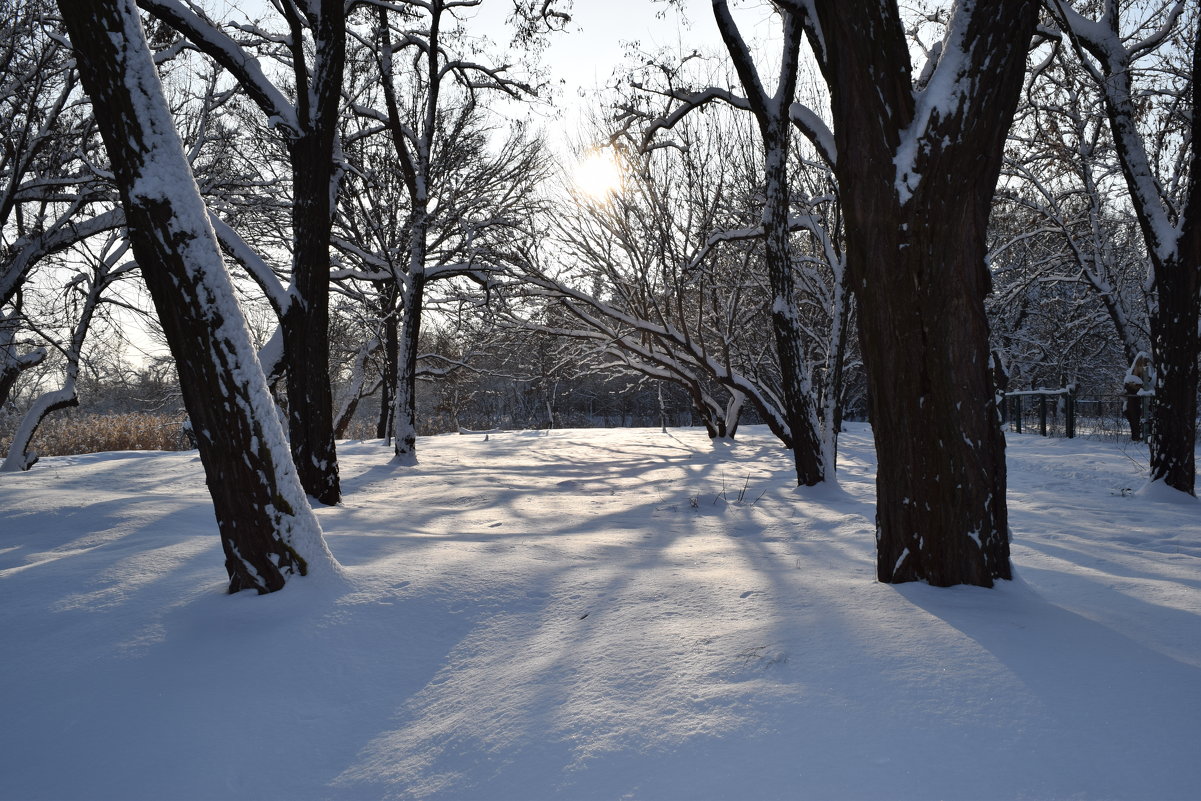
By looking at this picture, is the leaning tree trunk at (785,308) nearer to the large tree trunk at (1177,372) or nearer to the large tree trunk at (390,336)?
the large tree trunk at (1177,372)

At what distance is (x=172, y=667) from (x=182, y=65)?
1093 cm

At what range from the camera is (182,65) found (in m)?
9.95

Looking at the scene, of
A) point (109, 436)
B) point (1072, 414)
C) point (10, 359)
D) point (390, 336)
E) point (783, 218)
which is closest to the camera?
point (783, 218)

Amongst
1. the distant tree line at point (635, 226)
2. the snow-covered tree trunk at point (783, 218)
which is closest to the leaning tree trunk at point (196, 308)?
the distant tree line at point (635, 226)

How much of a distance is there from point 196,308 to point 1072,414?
1758 centimetres

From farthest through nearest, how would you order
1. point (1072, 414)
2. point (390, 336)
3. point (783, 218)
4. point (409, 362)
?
point (1072, 414) < point (390, 336) < point (409, 362) < point (783, 218)

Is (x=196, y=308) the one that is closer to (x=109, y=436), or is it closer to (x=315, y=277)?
(x=315, y=277)

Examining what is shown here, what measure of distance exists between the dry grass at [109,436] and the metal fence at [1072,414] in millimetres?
20459

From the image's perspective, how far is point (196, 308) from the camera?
284 centimetres

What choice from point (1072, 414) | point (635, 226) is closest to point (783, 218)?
point (635, 226)

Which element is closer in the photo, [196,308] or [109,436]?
[196,308]

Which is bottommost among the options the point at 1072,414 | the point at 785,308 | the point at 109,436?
the point at 109,436

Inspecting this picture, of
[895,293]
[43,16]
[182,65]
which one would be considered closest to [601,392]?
[182,65]

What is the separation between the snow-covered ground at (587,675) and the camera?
173 centimetres
